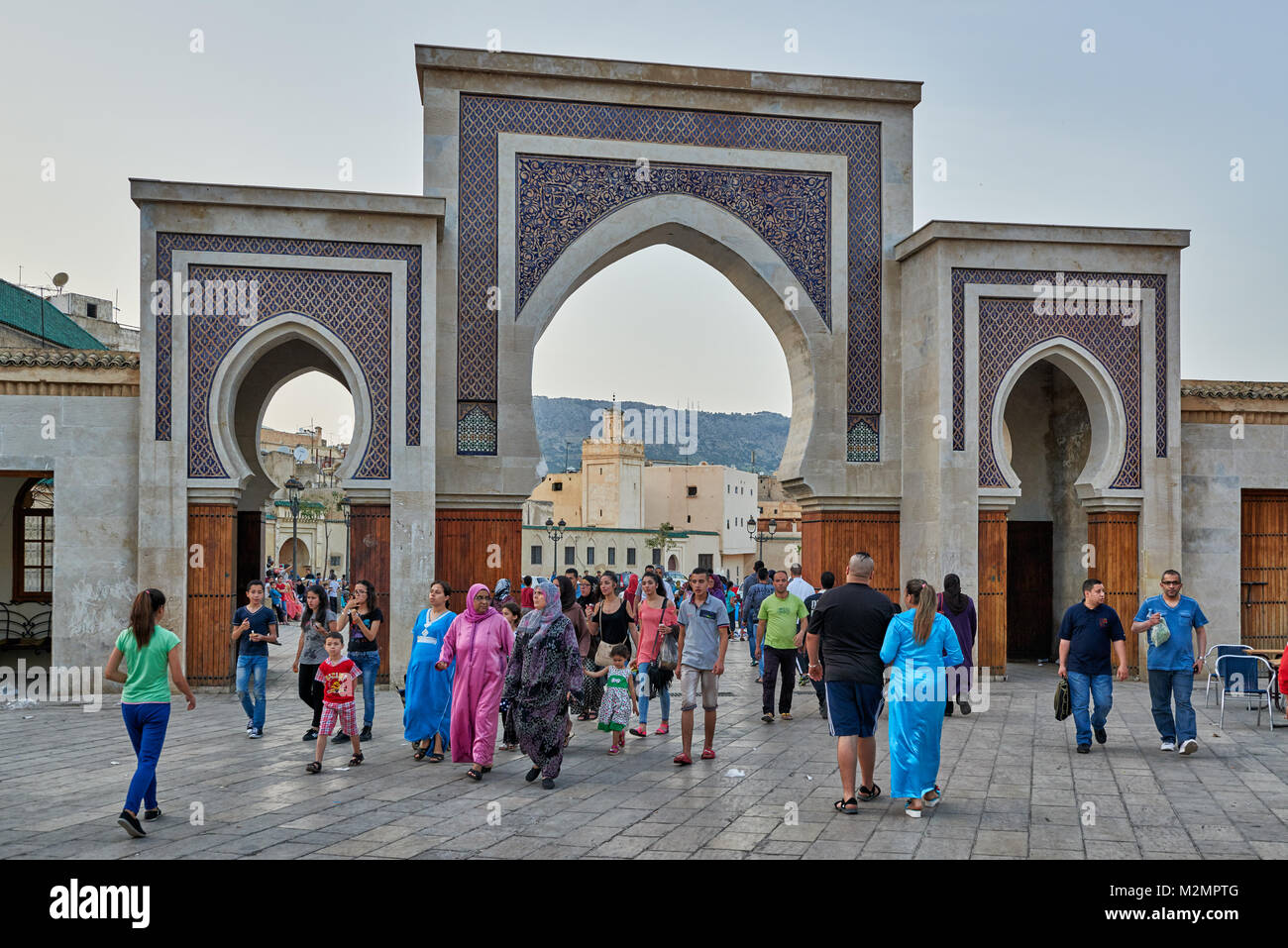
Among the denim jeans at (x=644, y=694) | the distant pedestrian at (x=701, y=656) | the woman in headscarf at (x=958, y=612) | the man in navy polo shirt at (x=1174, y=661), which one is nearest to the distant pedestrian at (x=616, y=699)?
the denim jeans at (x=644, y=694)

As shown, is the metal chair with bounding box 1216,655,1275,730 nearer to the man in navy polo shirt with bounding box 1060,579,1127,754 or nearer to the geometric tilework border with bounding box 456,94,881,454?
the man in navy polo shirt with bounding box 1060,579,1127,754

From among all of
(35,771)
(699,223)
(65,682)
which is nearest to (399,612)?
(65,682)

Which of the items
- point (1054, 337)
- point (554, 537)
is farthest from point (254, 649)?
point (554, 537)

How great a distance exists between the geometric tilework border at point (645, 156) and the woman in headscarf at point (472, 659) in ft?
19.2

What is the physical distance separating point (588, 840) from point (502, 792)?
1373mm

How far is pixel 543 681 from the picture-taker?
7453 millimetres

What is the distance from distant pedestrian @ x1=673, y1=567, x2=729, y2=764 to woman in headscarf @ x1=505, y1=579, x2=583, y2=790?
2.88 feet

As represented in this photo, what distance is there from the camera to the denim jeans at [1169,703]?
8484mm

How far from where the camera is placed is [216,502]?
40.5ft

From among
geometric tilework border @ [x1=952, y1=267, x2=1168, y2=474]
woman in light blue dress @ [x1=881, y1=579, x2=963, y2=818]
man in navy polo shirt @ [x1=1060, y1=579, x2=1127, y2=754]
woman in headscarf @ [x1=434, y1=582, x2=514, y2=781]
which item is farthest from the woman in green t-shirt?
geometric tilework border @ [x1=952, y1=267, x2=1168, y2=474]

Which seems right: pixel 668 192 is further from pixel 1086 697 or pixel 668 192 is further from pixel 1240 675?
pixel 1240 675

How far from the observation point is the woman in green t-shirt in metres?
6.14

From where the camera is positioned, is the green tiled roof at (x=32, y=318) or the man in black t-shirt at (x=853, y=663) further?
the green tiled roof at (x=32, y=318)

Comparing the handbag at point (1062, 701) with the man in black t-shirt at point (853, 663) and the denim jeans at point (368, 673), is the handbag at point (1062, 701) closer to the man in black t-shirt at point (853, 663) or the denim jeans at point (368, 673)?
the man in black t-shirt at point (853, 663)
